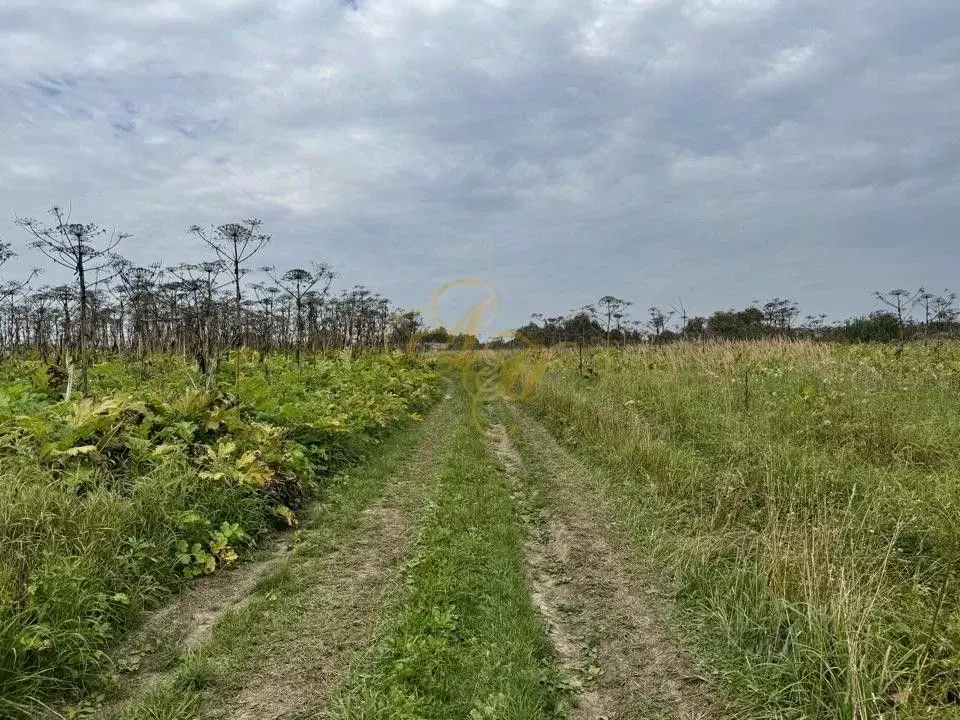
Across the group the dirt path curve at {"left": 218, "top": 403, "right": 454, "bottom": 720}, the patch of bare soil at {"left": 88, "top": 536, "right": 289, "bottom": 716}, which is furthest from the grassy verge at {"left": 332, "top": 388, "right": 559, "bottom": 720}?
the patch of bare soil at {"left": 88, "top": 536, "right": 289, "bottom": 716}

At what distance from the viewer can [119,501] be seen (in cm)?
477

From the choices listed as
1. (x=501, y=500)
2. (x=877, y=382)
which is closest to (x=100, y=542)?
(x=501, y=500)

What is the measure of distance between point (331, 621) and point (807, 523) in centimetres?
375

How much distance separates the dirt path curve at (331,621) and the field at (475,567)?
0.07 feet

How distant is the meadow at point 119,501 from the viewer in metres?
3.38

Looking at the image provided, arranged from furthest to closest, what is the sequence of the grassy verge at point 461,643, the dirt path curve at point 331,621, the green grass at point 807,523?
the dirt path curve at point 331,621 < the grassy verge at point 461,643 < the green grass at point 807,523

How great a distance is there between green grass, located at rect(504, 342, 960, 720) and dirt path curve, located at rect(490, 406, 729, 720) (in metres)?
0.21

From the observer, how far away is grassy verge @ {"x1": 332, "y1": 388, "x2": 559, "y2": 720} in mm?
3064

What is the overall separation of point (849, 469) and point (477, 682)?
4.80 meters

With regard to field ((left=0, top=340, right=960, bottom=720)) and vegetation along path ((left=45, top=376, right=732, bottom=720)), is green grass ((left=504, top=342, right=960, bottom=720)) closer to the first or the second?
field ((left=0, top=340, right=960, bottom=720))

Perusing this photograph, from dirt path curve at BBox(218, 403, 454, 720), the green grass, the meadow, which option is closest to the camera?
the green grass

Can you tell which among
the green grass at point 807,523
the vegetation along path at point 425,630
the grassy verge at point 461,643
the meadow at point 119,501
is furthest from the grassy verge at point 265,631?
the green grass at point 807,523

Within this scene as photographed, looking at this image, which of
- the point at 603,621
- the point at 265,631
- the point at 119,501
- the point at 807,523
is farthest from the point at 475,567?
the point at 119,501

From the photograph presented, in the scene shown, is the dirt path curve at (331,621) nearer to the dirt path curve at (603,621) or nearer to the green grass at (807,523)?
the dirt path curve at (603,621)
